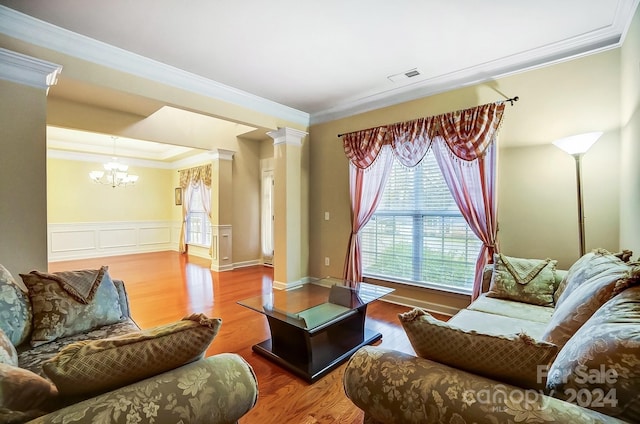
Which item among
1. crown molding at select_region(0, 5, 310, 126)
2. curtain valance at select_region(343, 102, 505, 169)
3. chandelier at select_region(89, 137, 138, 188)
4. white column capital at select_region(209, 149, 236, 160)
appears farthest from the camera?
chandelier at select_region(89, 137, 138, 188)

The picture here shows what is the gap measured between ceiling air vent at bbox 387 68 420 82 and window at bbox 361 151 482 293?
875mm

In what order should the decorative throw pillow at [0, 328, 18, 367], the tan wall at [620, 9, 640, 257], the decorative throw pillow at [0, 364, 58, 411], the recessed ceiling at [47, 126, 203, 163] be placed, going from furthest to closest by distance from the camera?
the recessed ceiling at [47, 126, 203, 163] < the tan wall at [620, 9, 640, 257] < the decorative throw pillow at [0, 328, 18, 367] < the decorative throw pillow at [0, 364, 58, 411]

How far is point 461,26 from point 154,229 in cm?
844

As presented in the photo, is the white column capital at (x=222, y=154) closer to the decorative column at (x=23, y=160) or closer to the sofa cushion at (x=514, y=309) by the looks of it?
the decorative column at (x=23, y=160)

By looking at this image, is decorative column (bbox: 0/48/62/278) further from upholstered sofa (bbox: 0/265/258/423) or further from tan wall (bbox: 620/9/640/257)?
tan wall (bbox: 620/9/640/257)

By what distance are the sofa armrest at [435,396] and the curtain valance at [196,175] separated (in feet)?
21.1

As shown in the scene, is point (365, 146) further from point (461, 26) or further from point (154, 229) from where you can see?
point (154, 229)

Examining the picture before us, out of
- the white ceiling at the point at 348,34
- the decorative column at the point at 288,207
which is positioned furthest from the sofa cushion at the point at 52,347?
the decorative column at the point at 288,207

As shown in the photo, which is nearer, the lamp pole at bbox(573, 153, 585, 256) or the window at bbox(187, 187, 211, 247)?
the lamp pole at bbox(573, 153, 585, 256)

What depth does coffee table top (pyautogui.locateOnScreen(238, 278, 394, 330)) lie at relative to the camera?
2281mm

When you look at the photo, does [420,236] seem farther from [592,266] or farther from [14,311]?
[14,311]

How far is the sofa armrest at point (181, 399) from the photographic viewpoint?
29.1 inches

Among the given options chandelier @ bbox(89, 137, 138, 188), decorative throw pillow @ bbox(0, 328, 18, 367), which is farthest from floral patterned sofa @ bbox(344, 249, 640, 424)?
chandelier @ bbox(89, 137, 138, 188)

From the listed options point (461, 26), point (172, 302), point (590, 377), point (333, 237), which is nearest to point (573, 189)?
point (461, 26)
